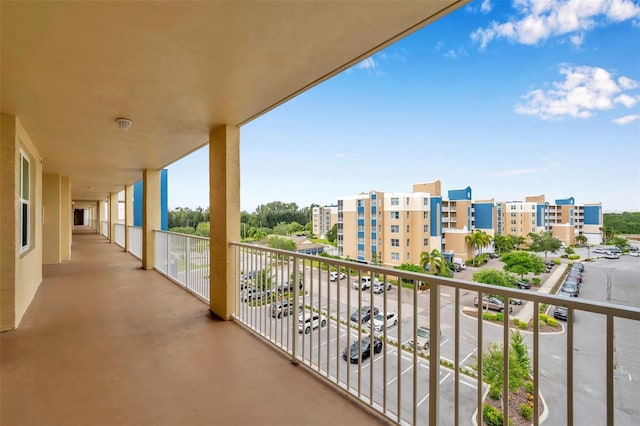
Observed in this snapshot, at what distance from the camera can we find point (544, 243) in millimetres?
2271

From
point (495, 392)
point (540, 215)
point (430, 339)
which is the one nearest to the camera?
point (495, 392)

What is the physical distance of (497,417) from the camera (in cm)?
131

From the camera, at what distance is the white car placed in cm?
170

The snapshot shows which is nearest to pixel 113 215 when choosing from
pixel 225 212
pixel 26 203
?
pixel 26 203

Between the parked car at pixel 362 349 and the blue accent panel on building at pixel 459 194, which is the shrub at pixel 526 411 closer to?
the parked car at pixel 362 349

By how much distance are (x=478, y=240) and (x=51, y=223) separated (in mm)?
9196

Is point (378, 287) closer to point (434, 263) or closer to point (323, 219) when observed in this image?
point (434, 263)

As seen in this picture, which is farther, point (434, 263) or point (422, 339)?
point (434, 263)

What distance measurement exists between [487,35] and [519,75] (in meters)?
0.68

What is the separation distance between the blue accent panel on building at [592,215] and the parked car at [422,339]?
1630 millimetres

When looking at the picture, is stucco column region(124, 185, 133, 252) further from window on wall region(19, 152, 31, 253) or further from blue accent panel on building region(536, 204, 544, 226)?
blue accent panel on building region(536, 204, 544, 226)

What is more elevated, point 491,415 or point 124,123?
point 124,123

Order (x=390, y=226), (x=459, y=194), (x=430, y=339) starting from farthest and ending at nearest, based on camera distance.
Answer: (x=390, y=226) < (x=459, y=194) < (x=430, y=339)

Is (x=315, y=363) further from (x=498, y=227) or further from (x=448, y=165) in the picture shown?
(x=448, y=165)
